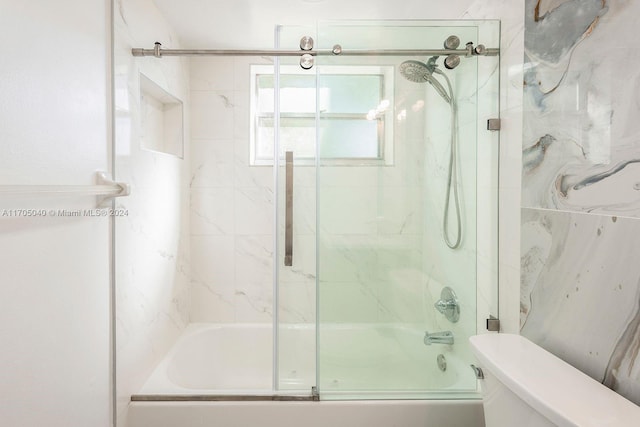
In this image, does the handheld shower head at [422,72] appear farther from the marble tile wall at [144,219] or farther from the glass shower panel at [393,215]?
the marble tile wall at [144,219]

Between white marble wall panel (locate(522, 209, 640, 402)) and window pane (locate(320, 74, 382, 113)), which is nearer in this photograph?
white marble wall panel (locate(522, 209, 640, 402))

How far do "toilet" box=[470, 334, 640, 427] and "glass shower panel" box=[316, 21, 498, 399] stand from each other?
1.34 ft

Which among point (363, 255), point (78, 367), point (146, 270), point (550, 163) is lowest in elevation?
point (78, 367)

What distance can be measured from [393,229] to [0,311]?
1.26m

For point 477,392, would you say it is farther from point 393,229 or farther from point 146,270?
point 146,270

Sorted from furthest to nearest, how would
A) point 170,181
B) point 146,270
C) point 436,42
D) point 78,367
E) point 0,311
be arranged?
point 170,181, point 146,270, point 436,42, point 78,367, point 0,311

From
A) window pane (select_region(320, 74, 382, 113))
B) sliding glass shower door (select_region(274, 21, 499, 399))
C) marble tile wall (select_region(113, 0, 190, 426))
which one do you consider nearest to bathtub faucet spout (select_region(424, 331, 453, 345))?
sliding glass shower door (select_region(274, 21, 499, 399))

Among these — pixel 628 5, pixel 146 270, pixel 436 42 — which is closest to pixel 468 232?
pixel 436 42

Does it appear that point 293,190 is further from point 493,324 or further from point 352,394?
point 493,324

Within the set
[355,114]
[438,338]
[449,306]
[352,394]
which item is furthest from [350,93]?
[352,394]

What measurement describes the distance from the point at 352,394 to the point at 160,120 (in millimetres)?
1874

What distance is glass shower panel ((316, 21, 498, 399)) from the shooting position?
4.82ft

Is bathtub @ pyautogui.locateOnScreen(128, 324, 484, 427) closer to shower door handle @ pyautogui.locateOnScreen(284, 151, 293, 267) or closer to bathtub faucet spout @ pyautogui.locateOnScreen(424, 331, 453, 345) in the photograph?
bathtub faucet spout @ pyautogui.locateOnScreen(424, 331, 453, 345)

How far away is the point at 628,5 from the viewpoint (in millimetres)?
870
